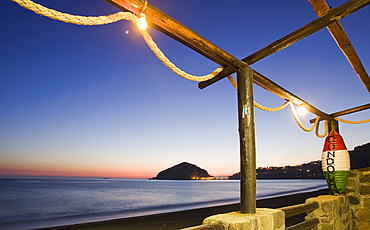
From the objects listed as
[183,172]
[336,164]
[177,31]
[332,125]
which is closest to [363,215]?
[336,164]

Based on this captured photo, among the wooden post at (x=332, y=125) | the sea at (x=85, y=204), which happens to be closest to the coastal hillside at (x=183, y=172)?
the sea at (x=85, y=204)

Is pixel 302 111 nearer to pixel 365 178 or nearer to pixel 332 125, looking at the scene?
pixel 332 125

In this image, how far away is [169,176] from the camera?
138m

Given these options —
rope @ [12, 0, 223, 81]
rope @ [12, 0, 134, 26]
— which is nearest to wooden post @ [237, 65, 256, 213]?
rope @ [12, 0, 223, 81]

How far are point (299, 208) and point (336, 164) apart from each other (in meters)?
1.71

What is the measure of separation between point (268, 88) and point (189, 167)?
444ft

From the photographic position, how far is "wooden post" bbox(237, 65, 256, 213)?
212cm

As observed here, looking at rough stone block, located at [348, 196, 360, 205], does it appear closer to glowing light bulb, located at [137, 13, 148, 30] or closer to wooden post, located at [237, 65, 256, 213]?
wooden post, located at [237, 65, 256, 213]

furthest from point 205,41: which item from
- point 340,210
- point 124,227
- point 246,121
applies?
point 124,227

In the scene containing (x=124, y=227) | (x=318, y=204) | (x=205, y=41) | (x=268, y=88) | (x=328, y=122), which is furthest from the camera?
(x=124, y=227)

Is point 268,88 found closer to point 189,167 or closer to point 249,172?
point 249,172

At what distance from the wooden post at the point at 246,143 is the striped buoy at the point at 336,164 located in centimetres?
282

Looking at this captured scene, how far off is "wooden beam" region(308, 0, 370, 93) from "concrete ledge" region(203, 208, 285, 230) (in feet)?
6.41

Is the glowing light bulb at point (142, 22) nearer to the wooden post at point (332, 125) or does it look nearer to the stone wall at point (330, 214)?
the stone wall at point (330, 214)
